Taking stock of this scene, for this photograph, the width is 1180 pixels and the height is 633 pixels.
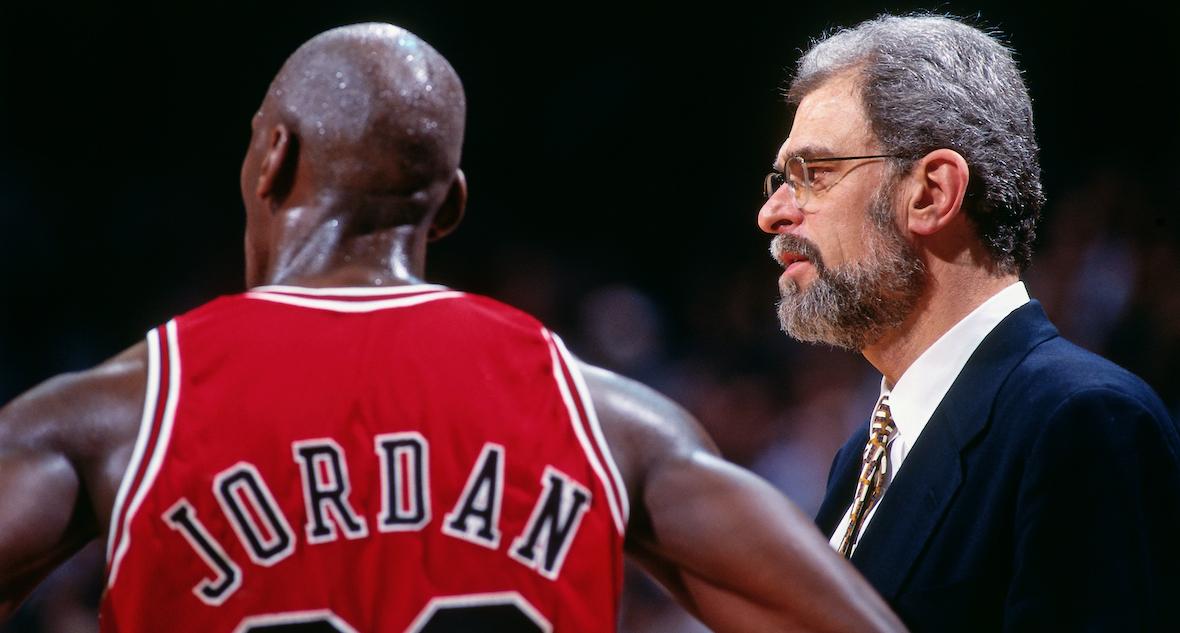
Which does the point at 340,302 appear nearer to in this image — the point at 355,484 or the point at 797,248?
the point at 355,484

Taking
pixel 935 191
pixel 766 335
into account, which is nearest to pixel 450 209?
pixel 935 191

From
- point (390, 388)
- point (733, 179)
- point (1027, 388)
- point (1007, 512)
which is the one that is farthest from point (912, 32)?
point (733, 179)

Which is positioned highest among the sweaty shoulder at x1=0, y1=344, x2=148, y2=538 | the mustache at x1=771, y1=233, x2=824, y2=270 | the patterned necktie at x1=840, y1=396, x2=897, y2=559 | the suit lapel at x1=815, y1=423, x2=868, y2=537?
the sweaty shoulder at x1=0, y1=344, x2=148, y2=538

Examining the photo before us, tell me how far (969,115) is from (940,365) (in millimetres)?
460

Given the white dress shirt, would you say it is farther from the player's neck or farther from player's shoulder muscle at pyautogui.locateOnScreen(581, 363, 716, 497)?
the player's neck

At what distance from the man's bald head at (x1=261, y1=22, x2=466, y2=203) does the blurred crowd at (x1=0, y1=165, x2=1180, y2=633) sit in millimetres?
3193

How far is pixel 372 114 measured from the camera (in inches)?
53.5

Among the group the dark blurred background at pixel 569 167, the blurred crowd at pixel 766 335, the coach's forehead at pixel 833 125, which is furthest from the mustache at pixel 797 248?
the dark blurred background at pixel 569 167

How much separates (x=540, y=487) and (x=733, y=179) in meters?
4.76

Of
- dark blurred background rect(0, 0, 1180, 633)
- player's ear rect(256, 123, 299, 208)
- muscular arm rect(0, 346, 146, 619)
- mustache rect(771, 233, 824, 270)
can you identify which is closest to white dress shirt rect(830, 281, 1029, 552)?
mustache rect(771, 233, 824, 270)

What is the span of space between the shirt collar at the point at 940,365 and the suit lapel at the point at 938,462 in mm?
37

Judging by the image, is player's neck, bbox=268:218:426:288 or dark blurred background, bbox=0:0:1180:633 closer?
player's neck, bbox=268:218:426:288

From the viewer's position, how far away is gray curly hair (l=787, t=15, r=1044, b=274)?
6.98ft

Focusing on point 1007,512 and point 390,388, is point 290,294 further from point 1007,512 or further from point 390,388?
point 1007,512
